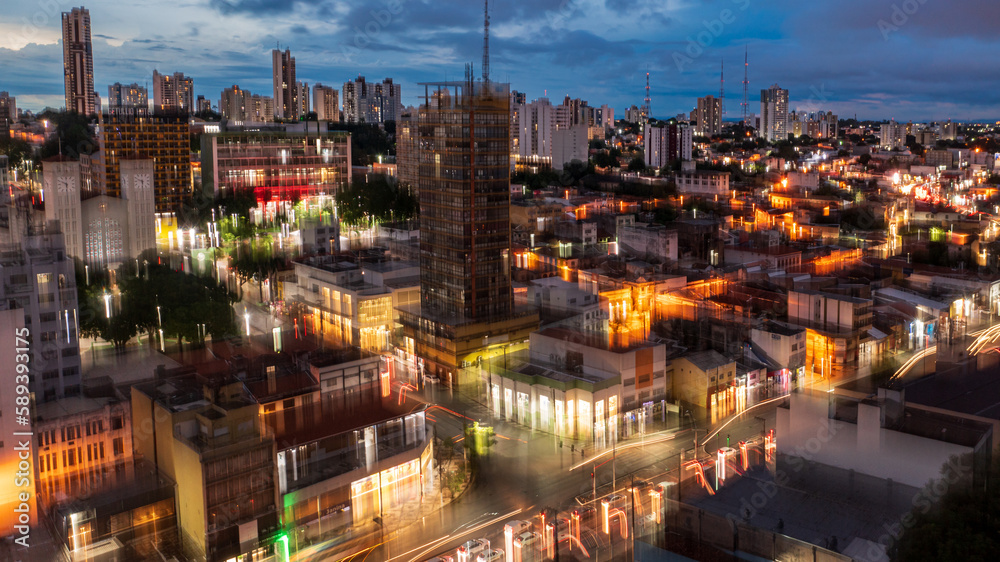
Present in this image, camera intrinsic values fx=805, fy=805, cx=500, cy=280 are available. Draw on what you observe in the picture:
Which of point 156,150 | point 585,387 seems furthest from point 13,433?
point 156,150

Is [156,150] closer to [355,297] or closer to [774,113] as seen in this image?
[355,297]

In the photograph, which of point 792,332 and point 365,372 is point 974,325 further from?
point 365,372

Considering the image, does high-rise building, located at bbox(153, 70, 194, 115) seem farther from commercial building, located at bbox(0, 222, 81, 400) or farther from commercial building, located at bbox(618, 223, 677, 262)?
commercial building, located at bbox(0, 222, 81, 400)

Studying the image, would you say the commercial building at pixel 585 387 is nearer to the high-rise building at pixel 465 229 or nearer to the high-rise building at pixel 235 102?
the high-rise building at pixel 465 229

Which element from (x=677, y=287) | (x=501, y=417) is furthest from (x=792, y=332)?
(x=501, y=417)

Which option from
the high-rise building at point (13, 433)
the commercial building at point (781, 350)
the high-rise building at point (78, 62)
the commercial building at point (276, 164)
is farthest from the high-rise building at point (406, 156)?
the high-rise building at point (13, 433)
